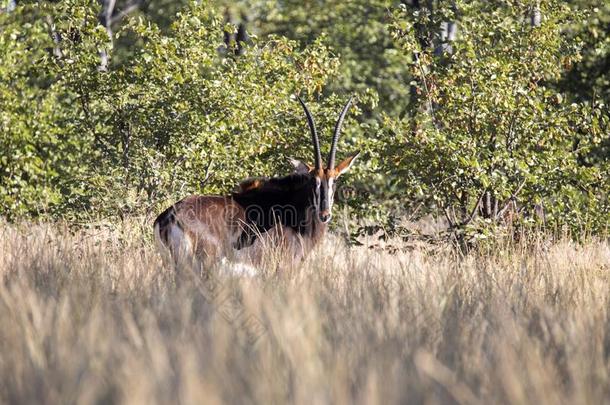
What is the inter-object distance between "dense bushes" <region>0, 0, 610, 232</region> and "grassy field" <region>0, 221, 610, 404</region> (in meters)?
3.74

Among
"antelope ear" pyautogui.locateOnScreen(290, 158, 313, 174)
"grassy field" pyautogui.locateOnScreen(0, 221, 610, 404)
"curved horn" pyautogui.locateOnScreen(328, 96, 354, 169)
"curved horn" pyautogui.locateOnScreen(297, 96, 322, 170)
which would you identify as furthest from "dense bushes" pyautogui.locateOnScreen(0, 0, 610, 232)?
"grassy field" pyautogui.locateOnScreen(0, 221, 610, 404)

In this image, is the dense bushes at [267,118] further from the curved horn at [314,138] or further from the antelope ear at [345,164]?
the curved horn at [314,138]

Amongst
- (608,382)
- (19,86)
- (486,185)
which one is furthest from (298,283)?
(19,86)

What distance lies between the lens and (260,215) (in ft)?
31.8

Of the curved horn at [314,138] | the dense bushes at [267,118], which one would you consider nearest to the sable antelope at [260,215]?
the curved horn at [314,138]

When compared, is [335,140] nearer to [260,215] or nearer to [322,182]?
[322,182]

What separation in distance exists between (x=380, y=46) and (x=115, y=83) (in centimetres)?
1610

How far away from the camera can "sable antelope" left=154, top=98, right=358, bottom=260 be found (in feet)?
28.9

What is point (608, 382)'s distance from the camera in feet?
12.9

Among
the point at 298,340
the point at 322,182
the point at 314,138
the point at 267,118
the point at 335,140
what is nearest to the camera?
the point at 298,340

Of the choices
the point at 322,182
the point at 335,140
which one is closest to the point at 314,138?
the point at 335,140

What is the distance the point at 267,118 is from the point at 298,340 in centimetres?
730

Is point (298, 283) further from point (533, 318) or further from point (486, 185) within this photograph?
point (486, 185)

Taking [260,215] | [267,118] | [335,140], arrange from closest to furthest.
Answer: [260,215], [335,140], [267,118]
